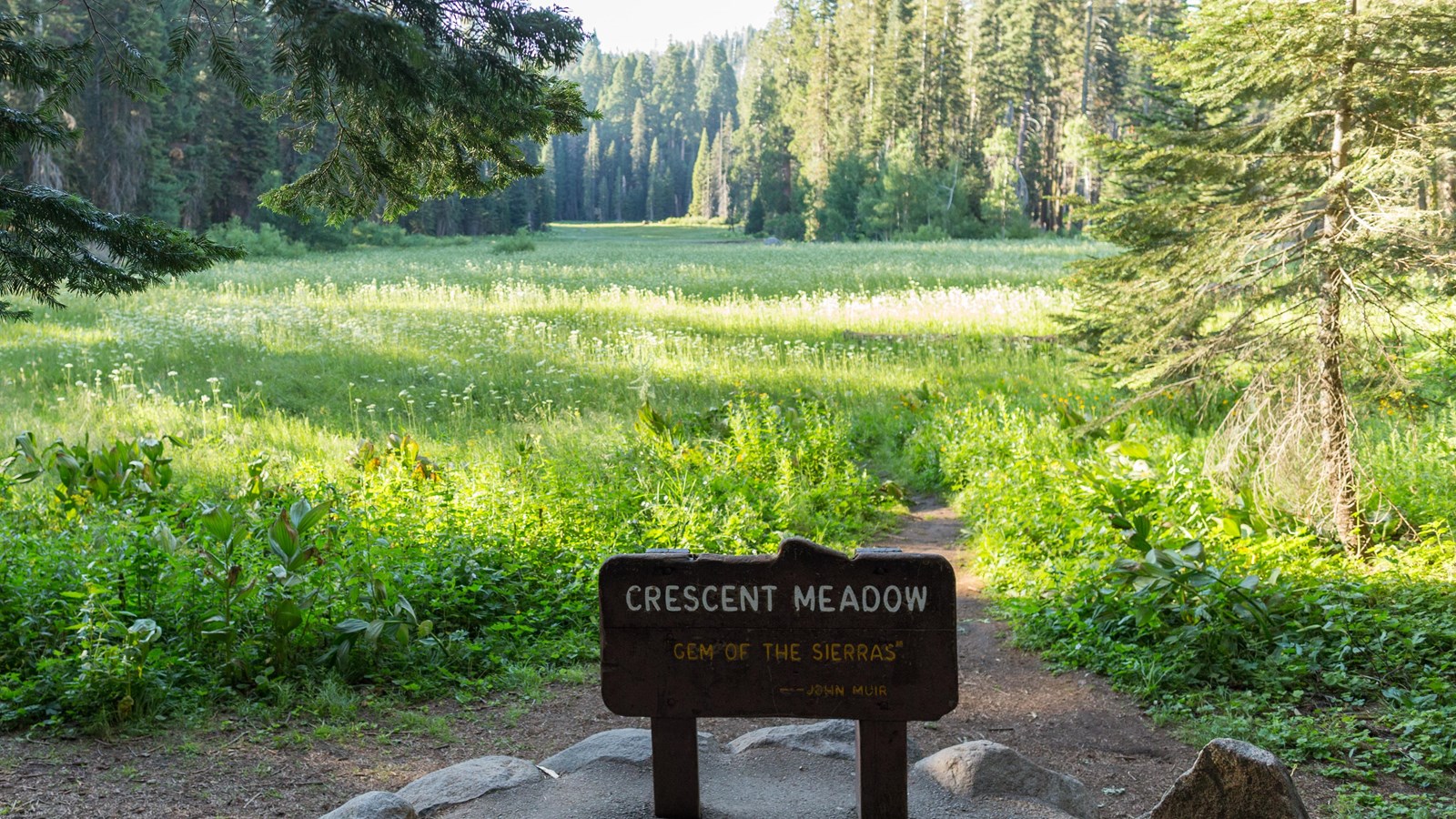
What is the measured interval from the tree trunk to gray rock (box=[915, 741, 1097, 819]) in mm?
3477

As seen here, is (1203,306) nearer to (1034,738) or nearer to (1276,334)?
(1276,334)

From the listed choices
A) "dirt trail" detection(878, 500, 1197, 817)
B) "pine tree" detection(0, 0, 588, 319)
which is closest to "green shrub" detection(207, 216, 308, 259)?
"pine tree" detection(0, 0, 588, 319)

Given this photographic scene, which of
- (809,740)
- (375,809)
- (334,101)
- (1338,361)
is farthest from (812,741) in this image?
(1338,361)

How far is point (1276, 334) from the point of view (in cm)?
644

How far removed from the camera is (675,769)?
3.26m

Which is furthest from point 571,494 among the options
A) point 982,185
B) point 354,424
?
point 982,185

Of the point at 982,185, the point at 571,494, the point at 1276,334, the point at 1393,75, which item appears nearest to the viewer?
the point at 1393,75

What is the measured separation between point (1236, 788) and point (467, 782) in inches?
93.1

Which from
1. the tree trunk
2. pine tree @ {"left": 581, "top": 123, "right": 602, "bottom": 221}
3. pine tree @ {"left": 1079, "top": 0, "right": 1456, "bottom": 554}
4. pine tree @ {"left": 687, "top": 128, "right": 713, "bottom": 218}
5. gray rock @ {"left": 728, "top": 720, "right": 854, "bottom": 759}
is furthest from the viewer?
pine tree @ {"left": 581, "top": 123, "right": 602, "bottom": 221}

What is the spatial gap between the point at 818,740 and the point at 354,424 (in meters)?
7.09

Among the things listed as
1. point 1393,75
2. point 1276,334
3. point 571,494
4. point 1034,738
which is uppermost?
point 1393,75

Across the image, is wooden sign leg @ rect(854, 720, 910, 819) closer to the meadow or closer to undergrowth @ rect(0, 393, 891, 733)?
the meadow

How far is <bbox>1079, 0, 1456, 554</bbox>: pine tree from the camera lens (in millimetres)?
5863

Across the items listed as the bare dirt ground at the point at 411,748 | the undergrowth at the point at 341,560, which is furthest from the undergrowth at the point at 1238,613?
the undergrowth at the point at 341,560
